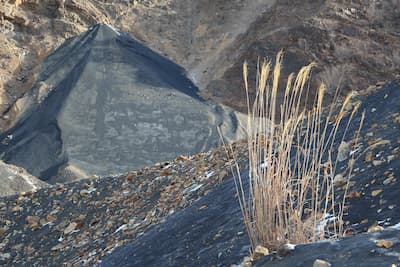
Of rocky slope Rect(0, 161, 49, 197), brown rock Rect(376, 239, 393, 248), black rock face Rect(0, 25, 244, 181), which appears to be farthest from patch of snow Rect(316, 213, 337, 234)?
black rock face Rect(0, 25, 244, 181)

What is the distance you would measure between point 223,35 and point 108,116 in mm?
6441

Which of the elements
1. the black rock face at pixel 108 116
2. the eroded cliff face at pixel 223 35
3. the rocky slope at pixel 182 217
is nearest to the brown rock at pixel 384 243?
the rocky slope at pixel 182 217

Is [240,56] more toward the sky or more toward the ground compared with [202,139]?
more toward the sky

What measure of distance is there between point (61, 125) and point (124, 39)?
4.18m

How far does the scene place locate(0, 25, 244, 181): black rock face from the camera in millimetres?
14000

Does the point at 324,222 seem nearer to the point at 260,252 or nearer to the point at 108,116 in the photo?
the point at 260,252

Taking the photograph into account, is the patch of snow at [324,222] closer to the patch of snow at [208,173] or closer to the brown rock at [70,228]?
the patch of snow at [208,173]

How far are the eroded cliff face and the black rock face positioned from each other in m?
1.21

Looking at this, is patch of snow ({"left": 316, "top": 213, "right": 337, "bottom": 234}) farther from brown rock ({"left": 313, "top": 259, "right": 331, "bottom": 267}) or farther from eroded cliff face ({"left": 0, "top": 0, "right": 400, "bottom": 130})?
eroded cliff face ({"left": 0, "top": 0, "right": 400, "bottom": 130})

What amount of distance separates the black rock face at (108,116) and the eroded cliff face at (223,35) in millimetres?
1205

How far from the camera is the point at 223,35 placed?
20.7 metres

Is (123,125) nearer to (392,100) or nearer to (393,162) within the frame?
(392,100)

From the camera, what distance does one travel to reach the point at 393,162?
3678 mm

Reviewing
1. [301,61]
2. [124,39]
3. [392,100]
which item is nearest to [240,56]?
[301,61]
